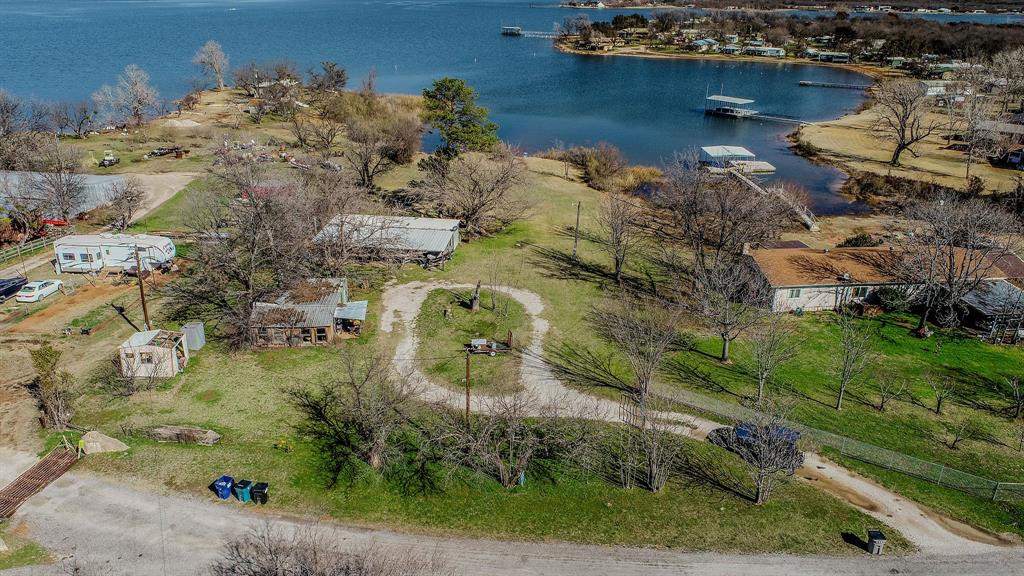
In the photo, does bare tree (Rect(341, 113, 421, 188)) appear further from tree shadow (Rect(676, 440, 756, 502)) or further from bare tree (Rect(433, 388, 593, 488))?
tree shadow (Rect(676, 440, 756, 502))

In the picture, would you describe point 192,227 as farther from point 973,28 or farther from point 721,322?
point 973,28

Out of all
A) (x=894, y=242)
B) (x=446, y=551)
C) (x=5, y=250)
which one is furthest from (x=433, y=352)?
(x=894, y=242)

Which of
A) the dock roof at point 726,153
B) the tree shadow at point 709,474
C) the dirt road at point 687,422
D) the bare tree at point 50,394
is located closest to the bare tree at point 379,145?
the dirt road at point 687,422

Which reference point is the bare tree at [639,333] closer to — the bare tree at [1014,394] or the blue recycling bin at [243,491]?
the bare tree at [1014,394]

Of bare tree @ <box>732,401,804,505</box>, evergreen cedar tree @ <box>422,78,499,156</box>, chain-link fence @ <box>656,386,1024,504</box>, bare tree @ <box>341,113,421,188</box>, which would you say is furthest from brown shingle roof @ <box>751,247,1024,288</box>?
bare tree @ <box>341,113,421,188</box>

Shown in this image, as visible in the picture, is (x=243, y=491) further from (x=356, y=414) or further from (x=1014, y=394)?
(x=1014, y=394)

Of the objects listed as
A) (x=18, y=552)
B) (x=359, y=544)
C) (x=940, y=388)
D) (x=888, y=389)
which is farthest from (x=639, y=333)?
(x=18, y=552)

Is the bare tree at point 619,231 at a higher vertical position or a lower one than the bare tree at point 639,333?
higher
